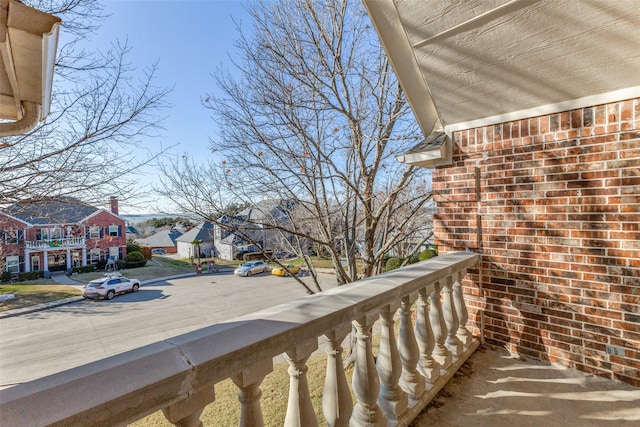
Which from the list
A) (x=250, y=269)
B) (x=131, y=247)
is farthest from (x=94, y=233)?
(x=250, y=269)

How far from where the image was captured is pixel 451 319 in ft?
7.80

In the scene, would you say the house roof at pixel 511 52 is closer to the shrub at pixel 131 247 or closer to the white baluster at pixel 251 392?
the white baluster at pixel 251 392

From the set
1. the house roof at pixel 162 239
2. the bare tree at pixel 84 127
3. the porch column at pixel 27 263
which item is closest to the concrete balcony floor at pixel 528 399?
the bare tree at pixel 84 127

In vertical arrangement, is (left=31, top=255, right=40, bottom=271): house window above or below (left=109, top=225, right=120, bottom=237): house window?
below

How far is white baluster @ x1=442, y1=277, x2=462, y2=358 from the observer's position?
7.81 ft

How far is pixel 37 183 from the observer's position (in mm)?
4500

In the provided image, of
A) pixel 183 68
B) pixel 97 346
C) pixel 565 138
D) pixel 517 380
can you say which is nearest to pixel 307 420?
pixel 517 380

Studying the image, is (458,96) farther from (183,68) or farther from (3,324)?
(3,324)

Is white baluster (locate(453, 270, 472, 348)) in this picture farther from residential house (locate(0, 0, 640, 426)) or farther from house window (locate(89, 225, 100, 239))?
house window (locate(89, 225, 100, 239))

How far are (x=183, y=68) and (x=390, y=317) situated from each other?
6.10 m

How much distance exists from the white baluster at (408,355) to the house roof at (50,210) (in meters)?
5.65

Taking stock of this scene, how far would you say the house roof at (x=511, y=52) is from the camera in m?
1.96

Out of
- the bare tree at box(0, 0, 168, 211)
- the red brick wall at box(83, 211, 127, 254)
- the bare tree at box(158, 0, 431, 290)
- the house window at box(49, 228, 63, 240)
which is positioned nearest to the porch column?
the red brick wall at box(83, 211, 127, 254)

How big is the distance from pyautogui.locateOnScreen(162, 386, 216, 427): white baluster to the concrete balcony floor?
1428mm
